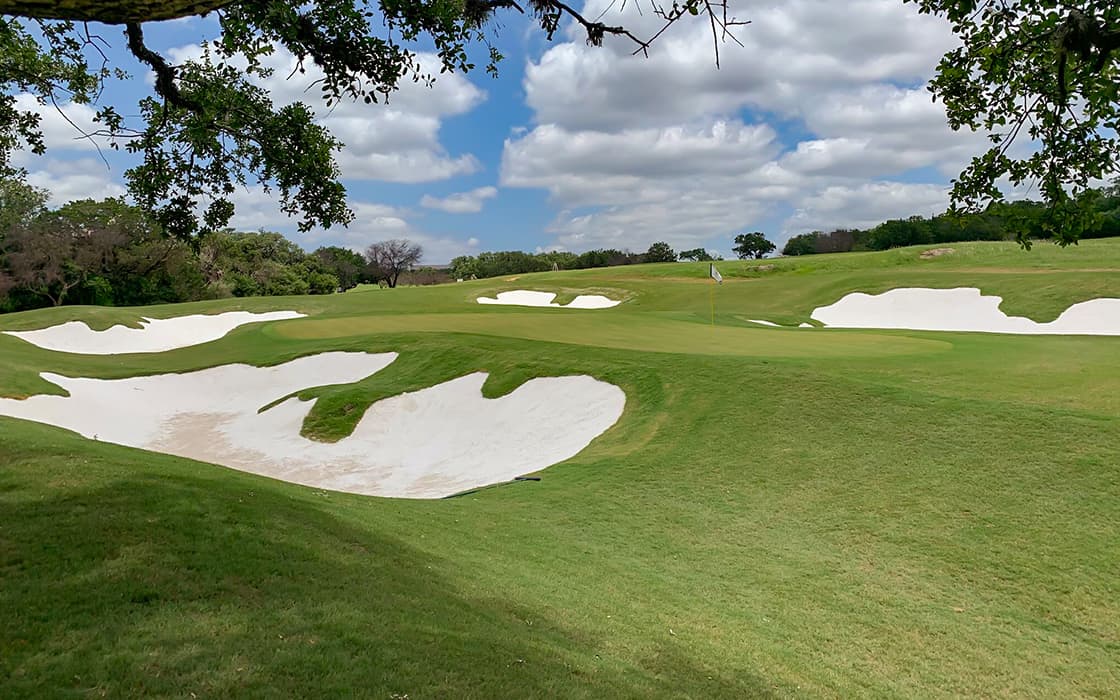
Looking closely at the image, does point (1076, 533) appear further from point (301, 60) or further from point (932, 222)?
point (932, 222)

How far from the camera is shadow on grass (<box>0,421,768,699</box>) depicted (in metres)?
3.35

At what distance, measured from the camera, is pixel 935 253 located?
49.8m

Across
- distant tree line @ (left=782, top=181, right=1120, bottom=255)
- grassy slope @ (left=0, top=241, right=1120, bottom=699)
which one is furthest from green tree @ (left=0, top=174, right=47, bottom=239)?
distant tree line @ (left=782, top=181, right=1120, bottom=255)

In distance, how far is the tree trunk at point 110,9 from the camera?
2836 millimetres

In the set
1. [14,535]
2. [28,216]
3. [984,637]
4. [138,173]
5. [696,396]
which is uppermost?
[28,216]

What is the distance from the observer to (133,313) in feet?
122

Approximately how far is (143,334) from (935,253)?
55.4 meters

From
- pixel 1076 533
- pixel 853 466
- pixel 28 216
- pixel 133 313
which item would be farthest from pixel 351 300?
pixel 1076 533

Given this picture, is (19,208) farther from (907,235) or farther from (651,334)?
(907,235)

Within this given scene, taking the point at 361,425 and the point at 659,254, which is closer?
the point at 361,425

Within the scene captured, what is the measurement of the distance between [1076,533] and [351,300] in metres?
45.0

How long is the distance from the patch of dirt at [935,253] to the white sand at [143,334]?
47.3 meters

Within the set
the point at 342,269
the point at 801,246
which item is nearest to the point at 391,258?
the point at 342,269

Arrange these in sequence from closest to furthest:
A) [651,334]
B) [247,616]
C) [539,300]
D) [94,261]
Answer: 1. [247,616]
2. [651,334]
3. [539,300]
4. [94,261]
